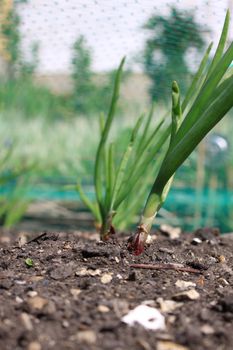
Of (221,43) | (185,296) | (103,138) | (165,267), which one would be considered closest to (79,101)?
(103,138)

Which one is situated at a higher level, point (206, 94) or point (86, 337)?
point (206, 94)

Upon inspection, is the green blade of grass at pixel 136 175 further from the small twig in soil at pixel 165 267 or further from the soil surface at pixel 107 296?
the small twig in soil at pixel 165 267

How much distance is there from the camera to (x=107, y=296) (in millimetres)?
969

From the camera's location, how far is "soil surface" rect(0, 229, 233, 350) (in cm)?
81

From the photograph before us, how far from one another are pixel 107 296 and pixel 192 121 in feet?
1.24

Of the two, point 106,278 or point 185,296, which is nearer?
point 185,296

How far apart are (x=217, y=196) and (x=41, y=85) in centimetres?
101

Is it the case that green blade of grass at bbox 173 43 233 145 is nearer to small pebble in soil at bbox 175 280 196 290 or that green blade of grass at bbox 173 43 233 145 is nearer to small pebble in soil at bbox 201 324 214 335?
small pebble in soil at bbox 175 280 196 290

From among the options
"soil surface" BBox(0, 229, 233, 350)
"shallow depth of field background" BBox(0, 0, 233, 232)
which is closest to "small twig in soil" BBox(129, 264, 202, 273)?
"soil surface" BBox(0, 229, 233, 350)

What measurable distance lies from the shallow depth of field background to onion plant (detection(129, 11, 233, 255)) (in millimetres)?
1321

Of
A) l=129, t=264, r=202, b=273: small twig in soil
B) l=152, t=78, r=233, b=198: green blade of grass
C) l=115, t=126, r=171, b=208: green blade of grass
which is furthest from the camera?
l=115, t=126, r=171, b=208: green blade of grass

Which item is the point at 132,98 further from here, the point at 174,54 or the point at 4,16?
the point at 4,16

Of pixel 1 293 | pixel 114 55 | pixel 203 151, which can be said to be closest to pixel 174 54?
pixel 114 55

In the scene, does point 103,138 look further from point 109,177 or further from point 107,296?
point 107,296
